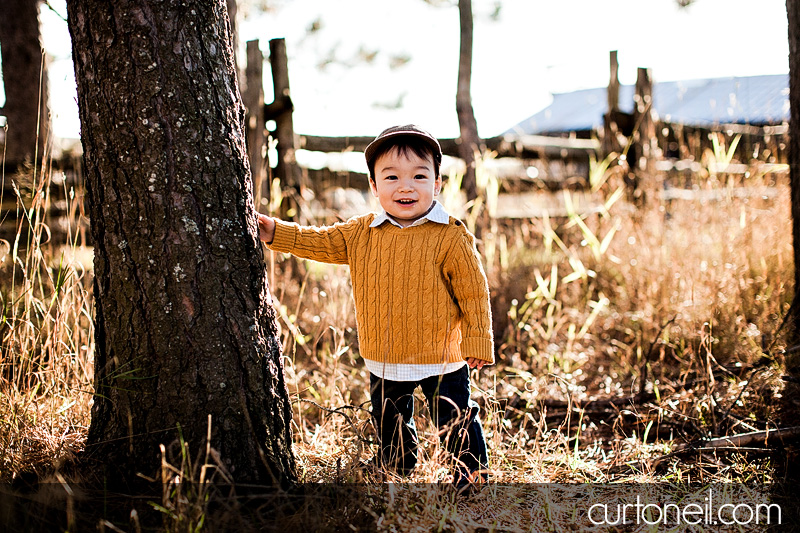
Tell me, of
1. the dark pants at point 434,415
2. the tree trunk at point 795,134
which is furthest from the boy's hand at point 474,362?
the tree trunk at point 795,134

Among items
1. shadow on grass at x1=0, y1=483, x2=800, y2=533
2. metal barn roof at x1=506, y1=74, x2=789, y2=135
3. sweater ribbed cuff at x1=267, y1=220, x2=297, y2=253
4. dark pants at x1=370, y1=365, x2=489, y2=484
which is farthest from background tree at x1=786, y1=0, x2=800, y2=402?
metal barn roof at x1=506, y1=74, x2=789, y2=135

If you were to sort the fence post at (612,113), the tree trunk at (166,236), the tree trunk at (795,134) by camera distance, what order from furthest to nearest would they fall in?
the fence post at (612,113), the tree trunk at (795,134), the tree trunk at (166,236)

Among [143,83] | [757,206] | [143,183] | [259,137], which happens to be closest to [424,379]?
[143,183]

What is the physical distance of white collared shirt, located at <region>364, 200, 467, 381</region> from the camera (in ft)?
6.18

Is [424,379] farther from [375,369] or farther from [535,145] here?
[535,145]

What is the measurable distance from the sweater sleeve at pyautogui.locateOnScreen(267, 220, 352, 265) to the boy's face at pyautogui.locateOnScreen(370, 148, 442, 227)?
0.22 metres

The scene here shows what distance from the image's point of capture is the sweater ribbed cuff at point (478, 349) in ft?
5.97

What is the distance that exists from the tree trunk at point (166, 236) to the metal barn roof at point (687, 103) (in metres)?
12.6

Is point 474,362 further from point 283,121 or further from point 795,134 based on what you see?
point 283,121

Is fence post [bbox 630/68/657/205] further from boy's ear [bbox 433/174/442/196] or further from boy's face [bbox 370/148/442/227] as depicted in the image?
boy's face [bbox 370/148/442/227]

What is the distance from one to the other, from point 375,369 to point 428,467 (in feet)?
1.13

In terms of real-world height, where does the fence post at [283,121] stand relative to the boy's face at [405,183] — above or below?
above

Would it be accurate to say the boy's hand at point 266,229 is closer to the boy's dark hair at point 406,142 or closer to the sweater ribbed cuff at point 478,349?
the boy's dark hair at point 406,142

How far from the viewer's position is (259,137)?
401cm
